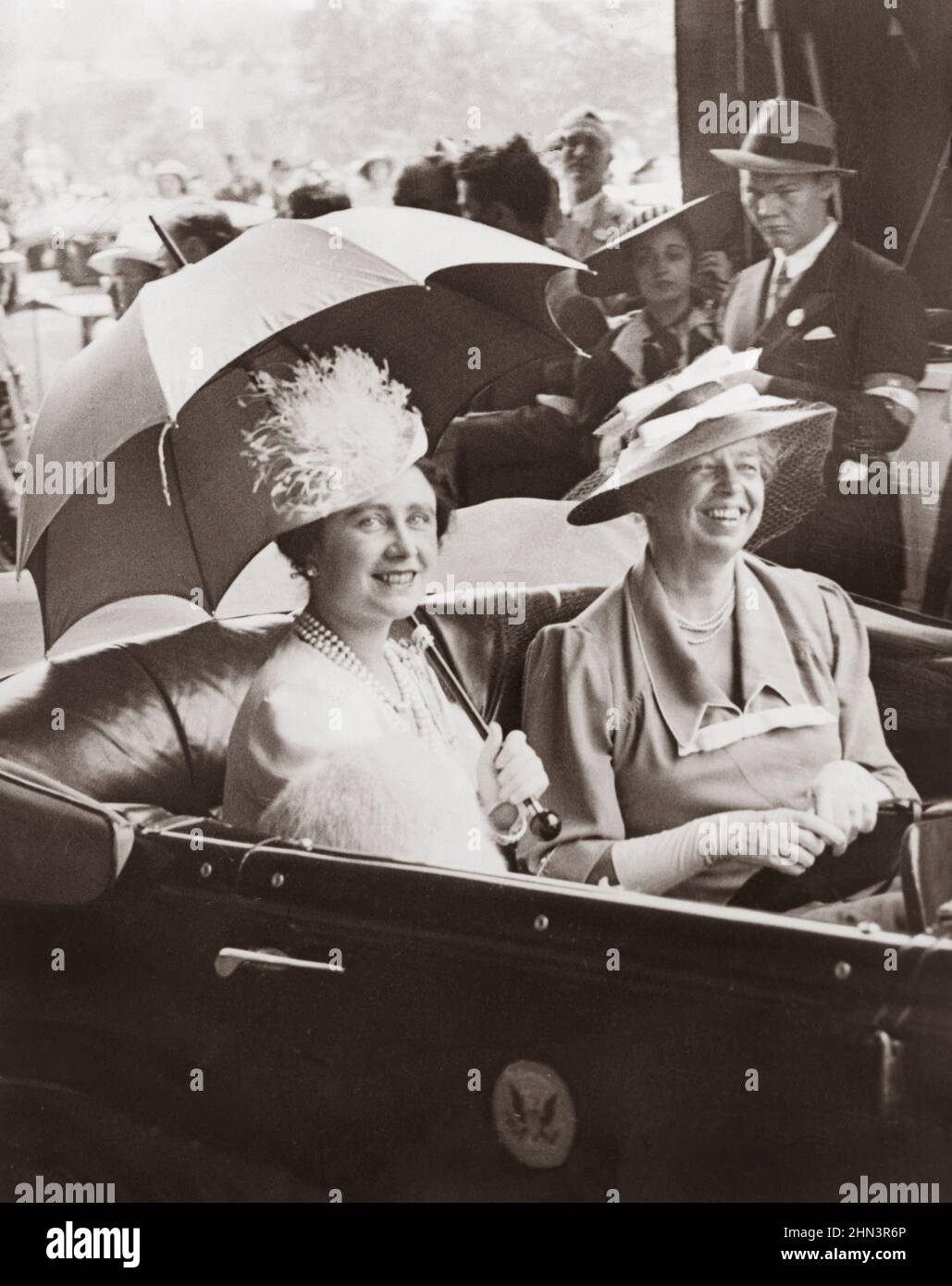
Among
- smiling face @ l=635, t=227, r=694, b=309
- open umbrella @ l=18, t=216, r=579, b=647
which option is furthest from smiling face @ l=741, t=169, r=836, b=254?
open umbrella @ l=18, t=216, r=579, b=647

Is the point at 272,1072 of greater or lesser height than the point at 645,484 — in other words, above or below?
below

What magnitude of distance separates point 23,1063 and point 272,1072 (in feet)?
2.14

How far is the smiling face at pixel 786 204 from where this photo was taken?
3.31m

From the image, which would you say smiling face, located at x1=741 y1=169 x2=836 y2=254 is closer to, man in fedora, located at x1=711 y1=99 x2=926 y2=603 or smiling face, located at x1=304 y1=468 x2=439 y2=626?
man in fedora, located at x1=711 y1=99 x2=926 y2=603

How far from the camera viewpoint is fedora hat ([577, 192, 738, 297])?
333 cm

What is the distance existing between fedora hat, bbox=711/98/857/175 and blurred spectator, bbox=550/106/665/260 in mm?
249

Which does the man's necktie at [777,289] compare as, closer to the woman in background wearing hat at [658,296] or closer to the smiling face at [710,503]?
the woman in background wearing hat at [658,296]

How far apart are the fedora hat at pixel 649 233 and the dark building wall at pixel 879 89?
238mm

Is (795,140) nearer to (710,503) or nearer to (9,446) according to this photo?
(710,503)

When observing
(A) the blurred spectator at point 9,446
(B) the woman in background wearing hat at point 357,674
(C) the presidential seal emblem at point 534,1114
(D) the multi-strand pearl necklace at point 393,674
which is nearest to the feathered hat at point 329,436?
(B) the woman in background wearing hat at point 357,674

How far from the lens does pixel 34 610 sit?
11.7 ft
